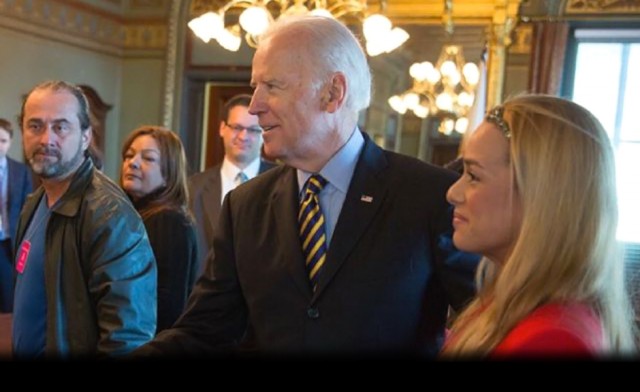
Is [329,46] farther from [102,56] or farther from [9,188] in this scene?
[102,56]

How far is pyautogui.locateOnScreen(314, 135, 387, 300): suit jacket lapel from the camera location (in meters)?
1.39

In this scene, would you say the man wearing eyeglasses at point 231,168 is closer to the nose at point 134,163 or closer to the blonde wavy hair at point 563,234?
the nose at point 134,163

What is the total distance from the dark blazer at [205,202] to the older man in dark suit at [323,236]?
1.80m

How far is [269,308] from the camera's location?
1431mm

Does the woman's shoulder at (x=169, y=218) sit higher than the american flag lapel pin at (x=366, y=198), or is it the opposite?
the american flag lapel pin at (x=366, y=198)

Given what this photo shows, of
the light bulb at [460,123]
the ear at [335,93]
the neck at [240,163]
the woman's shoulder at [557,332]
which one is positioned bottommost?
the woman's shoulder at [557,332]

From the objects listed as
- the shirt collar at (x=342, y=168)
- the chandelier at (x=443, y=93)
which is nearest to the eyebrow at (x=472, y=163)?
the shirt collar at (x=342, y=168)

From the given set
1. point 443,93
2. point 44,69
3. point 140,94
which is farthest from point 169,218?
point 140,94

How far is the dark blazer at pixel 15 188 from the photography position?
4.52 metres

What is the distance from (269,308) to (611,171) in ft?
2.40

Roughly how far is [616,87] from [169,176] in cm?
355

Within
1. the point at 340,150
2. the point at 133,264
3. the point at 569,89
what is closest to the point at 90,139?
the point at 133,264

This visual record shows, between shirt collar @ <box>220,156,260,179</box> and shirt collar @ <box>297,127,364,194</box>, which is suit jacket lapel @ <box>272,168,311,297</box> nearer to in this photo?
shirt collar @ <box>297,127,364,194</box>

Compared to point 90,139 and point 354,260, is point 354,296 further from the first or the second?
point 90,139
